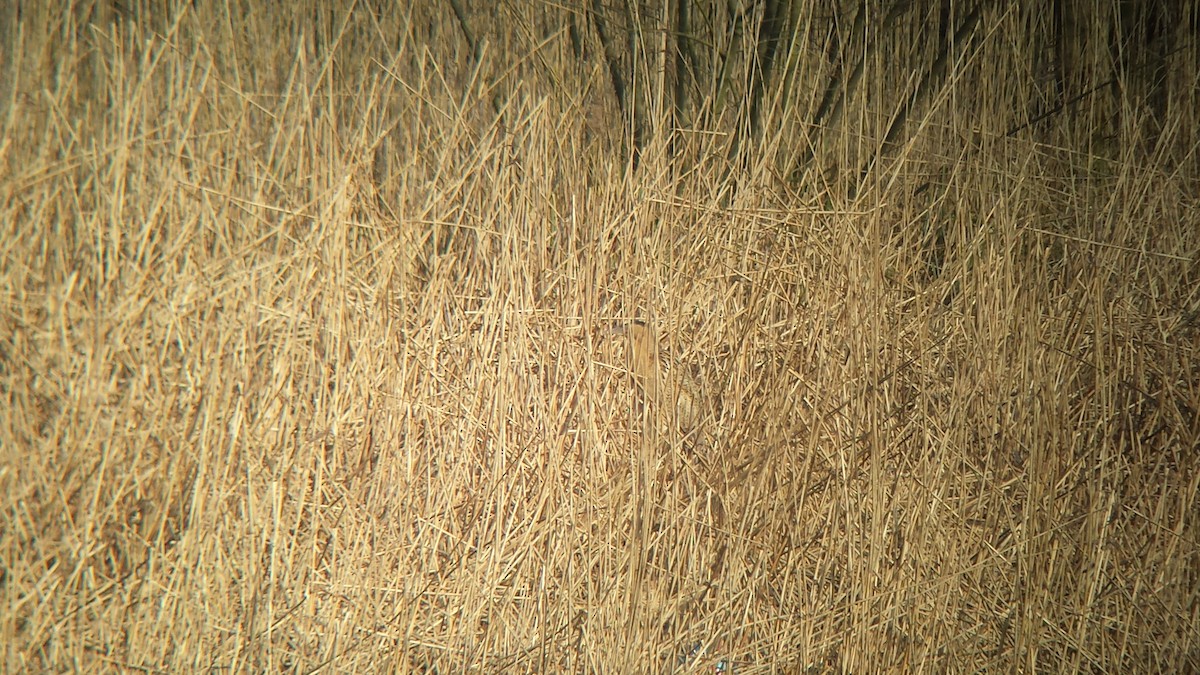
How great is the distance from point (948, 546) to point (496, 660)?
0.86m

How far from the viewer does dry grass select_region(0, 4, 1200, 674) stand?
67.6 inches

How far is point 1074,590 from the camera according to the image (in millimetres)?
1764

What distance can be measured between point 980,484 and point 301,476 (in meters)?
1.24

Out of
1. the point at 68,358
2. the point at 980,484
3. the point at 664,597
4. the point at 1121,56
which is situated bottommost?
the point at 664,597

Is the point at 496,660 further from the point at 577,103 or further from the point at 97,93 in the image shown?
the point at 97,93

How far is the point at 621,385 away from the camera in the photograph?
1742mm

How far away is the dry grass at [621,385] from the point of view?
5.63 feet

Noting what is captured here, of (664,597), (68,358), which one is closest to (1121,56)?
(664,597)

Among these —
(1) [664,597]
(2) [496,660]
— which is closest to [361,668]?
(2) [496,660]

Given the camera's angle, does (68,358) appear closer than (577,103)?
Yes

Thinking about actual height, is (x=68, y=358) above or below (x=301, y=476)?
above

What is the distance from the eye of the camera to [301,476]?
5.62ft

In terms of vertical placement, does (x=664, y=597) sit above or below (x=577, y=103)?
below

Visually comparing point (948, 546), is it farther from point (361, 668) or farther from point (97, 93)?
point (97, 93)
